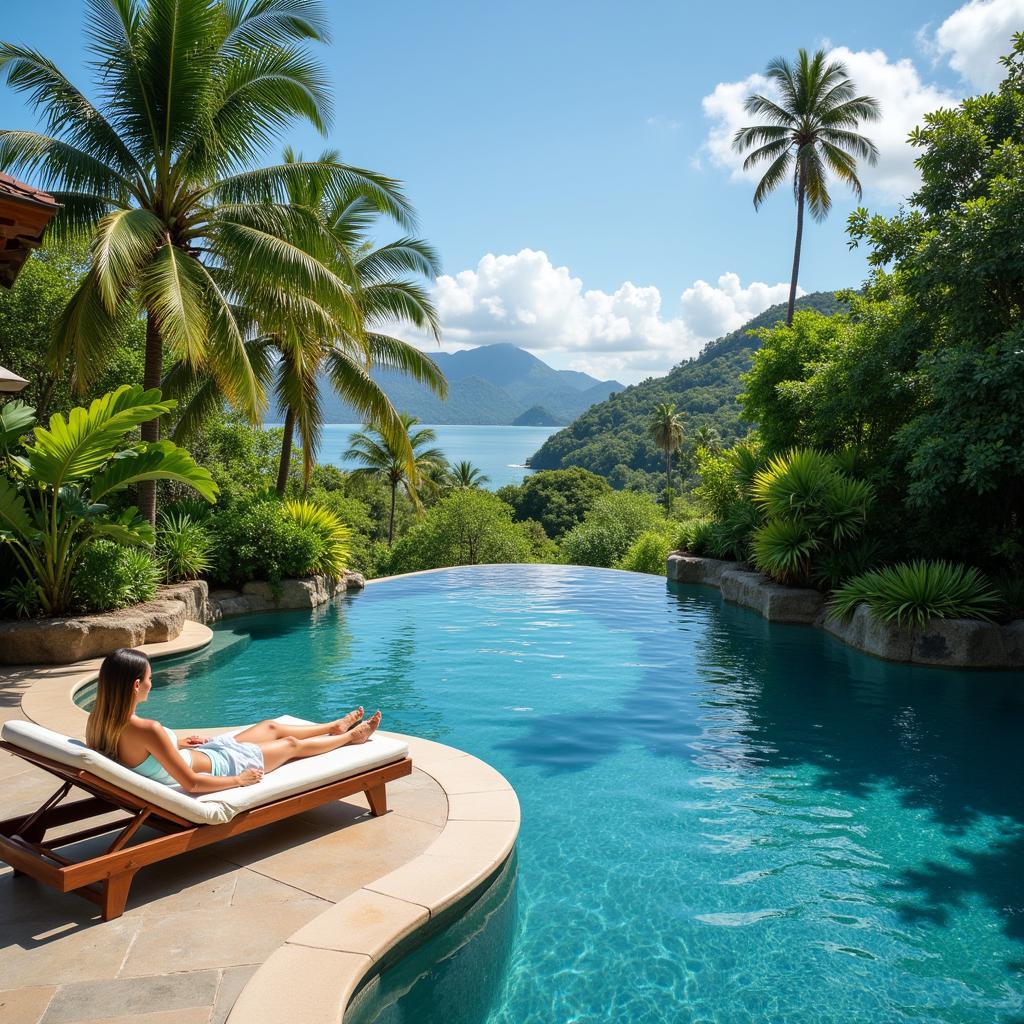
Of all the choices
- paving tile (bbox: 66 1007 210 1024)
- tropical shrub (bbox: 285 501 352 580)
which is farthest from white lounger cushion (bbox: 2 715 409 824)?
tropical shrub (bbox: 285 501 352 580)

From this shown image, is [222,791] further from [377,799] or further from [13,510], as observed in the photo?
[13,510]

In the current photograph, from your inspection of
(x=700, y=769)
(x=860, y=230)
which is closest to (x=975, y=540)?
(x=860, y=230)

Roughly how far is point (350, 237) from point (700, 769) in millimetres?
16015

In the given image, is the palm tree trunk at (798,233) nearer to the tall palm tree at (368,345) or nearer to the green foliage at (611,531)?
the green foliage at (611,531)

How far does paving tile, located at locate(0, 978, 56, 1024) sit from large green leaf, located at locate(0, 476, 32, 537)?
22.7 feet

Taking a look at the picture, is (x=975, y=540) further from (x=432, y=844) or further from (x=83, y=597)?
(x=83, y=597)

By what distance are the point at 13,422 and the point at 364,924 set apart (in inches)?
313

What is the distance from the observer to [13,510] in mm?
8781

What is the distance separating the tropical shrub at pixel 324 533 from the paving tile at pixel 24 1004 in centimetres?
1228

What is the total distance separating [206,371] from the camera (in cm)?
1502

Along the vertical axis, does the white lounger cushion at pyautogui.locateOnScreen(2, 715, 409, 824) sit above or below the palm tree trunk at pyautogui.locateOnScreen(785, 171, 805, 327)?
below

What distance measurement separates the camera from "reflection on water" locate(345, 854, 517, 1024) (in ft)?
11.5

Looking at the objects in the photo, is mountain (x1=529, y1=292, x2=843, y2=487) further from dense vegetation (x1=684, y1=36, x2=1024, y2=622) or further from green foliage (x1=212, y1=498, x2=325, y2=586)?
green foliage (x1=212, y1=498, x2=325, y2=586)

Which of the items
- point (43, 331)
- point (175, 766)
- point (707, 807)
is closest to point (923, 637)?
point (707, 807)
